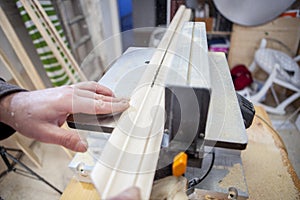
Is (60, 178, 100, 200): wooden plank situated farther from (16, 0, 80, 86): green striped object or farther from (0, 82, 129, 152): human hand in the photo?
(16, 0, 80, 86): green striped object

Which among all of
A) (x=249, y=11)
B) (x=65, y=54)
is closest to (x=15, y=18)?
(x=65, y=54)

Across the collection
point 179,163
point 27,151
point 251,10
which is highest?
point 251,10

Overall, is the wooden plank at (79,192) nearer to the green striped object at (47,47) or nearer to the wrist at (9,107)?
the wrist at (9,107)

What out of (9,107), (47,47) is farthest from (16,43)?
(9,107)

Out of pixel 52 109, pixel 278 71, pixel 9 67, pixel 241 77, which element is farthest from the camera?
pixel 241 77

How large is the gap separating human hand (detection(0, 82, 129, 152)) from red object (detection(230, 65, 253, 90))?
1.69m

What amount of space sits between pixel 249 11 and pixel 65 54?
5.25 ft

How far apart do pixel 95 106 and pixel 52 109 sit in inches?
4.0

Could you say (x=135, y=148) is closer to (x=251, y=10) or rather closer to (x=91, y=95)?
(x=91, y=95)

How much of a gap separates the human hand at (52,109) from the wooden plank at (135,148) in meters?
0.06

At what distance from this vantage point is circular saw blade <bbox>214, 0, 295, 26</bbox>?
1690 millimetres

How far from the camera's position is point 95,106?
466 mm

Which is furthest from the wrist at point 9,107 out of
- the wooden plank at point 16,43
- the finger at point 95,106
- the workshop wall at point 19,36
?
the workshop wall at point 19,36

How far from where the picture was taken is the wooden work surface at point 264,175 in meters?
0.63
